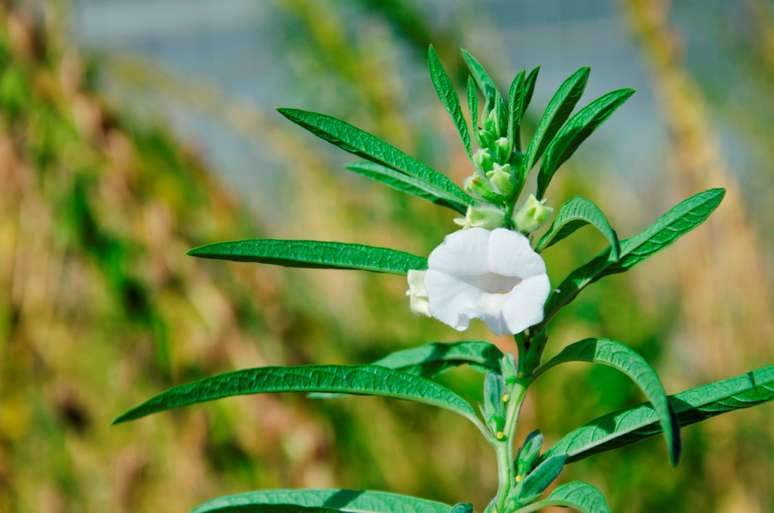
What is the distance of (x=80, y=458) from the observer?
82 centimetres

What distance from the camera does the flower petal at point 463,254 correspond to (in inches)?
8.0

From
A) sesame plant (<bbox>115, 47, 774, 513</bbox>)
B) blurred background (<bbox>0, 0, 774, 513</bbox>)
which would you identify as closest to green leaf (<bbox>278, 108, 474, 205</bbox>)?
sesame plant (<bbox>115, 47, 774, 513</bbox>)

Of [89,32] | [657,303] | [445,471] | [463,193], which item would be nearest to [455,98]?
[463,193]

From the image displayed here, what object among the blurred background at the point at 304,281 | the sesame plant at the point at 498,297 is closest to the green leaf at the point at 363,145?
the sesame plant at the point at 498,297

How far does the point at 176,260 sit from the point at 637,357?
23.6 inches

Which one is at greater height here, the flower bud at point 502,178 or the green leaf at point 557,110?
the green leaf at point 557,110

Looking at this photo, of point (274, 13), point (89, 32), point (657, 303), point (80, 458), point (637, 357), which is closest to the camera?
point (637, 357)

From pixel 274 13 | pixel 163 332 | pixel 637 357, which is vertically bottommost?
pixel 637 357

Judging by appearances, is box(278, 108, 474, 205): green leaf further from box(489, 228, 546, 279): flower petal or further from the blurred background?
the blurred background

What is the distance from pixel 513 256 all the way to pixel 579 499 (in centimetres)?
6

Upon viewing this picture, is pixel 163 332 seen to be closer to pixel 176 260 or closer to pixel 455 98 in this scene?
pixel 176 260

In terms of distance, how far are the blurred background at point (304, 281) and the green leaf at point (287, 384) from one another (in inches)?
18.6

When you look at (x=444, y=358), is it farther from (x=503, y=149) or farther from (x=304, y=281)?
(x=304, y=281)

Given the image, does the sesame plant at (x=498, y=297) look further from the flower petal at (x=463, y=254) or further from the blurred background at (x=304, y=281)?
the blurred background at (x=304, y=281)
